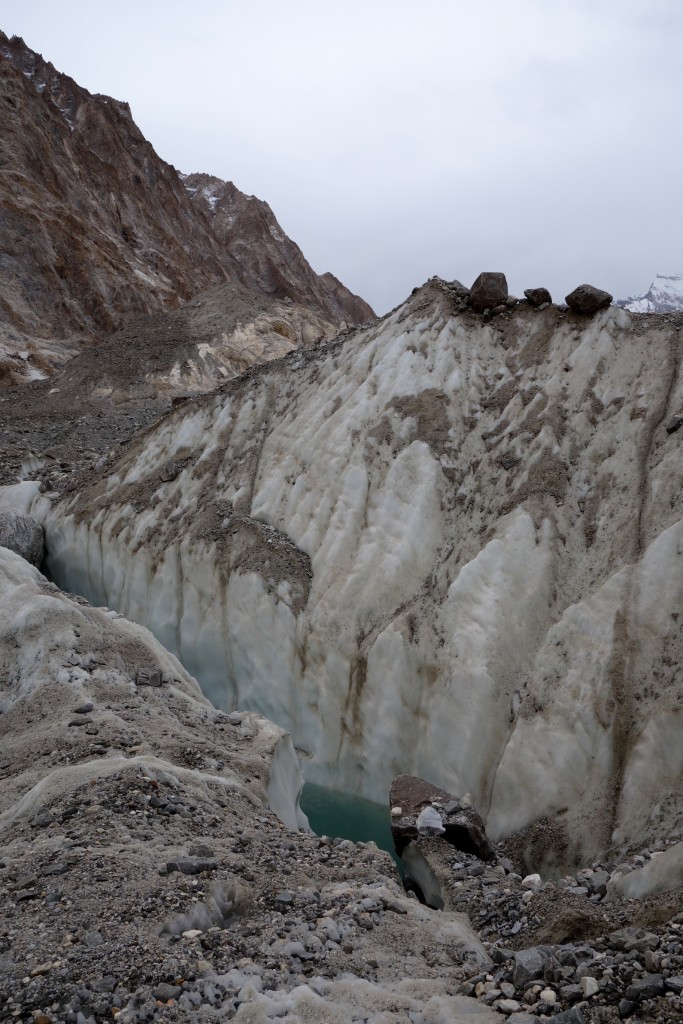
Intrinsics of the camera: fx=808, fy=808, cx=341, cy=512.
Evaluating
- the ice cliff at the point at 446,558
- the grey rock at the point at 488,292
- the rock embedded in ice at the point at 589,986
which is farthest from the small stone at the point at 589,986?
the grey rock at the point at 488,292

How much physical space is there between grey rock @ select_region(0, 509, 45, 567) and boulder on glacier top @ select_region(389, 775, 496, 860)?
13463 mm

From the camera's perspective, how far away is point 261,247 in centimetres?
8444

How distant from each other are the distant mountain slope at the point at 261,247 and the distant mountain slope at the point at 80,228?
19.1 inches

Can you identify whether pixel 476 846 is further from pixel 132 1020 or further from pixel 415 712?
pixel 132 1020

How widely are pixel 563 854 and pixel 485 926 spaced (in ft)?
12.0

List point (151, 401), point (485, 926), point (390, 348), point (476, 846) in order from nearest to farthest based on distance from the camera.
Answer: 1. point (485, 926)
2. point (476, 846)
3. point (390, 348)
4. point (151, 401)

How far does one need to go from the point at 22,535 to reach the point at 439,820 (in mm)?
14707

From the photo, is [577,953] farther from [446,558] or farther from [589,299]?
[589,299]

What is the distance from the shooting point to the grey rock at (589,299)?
1681 centimetres

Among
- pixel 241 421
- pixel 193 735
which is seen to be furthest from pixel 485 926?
pixel 241 421

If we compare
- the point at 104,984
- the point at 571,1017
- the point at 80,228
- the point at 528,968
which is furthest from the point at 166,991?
the point at 80,228

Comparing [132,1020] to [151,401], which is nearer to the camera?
[132,1020]

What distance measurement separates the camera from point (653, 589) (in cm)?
1200

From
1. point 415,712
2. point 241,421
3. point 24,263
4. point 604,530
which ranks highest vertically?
point 24,263
